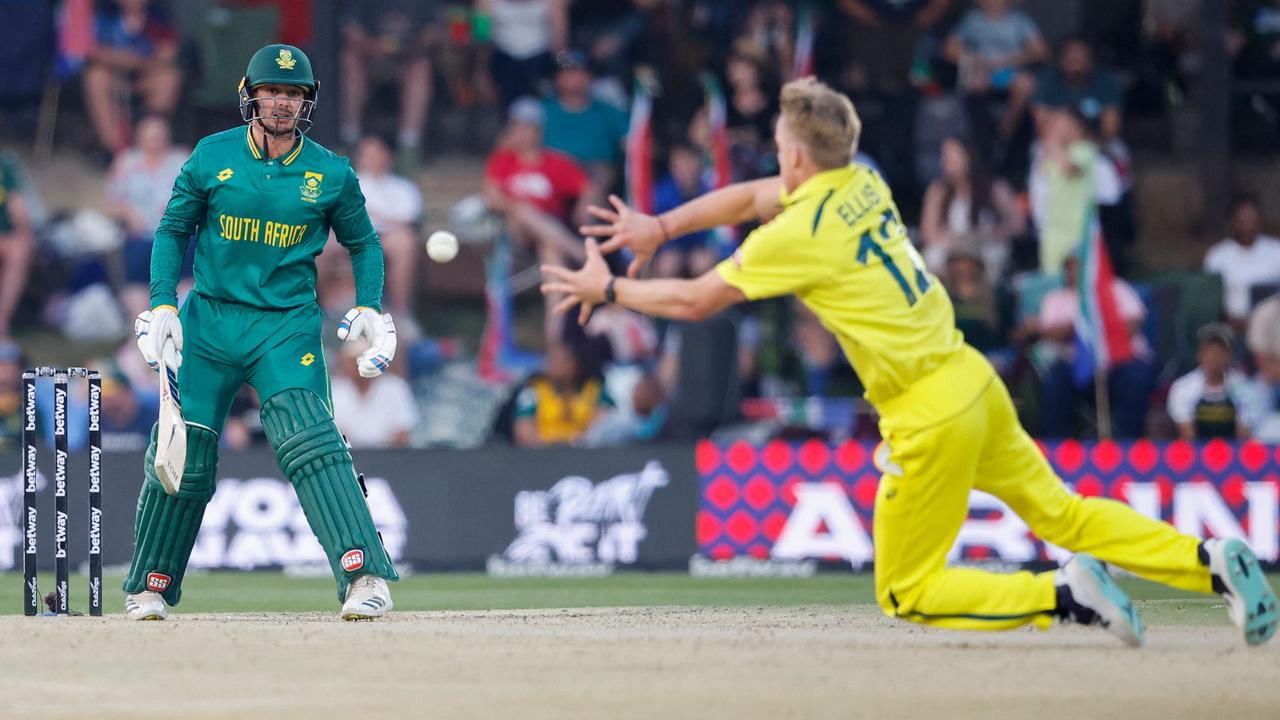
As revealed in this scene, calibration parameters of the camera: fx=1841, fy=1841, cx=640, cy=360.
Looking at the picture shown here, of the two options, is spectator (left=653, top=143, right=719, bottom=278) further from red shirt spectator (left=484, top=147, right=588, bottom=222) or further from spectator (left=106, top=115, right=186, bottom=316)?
spectator (left=106, top=115, right=186, bottom=316)

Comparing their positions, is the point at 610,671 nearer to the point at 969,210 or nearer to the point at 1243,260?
the point at 969,210

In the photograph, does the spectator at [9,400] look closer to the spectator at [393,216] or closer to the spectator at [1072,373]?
the spectator at [393,216]

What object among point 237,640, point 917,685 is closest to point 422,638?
point 237,640

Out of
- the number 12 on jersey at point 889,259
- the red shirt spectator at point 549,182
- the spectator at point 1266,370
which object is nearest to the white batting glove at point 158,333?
the number 12 on jersey at point 889,259

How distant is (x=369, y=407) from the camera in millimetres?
14023

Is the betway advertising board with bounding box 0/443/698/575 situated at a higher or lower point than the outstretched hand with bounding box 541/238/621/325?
lower

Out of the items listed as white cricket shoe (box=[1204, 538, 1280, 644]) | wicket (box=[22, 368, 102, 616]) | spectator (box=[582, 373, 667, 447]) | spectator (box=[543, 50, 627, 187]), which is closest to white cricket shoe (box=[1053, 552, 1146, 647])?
white cricket shoe (box=[1204, 538, 1280, 644])

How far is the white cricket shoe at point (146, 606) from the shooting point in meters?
7.79

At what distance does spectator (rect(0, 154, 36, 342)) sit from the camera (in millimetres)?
15109

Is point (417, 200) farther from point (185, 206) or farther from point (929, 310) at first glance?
point (929, 310)

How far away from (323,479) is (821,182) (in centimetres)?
253

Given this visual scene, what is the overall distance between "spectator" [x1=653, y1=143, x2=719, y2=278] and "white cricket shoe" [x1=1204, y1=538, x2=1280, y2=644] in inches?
304

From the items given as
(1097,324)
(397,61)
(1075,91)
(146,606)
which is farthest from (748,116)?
(146,606)

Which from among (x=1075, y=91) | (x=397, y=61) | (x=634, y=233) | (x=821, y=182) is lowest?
(x=634, y=233)
